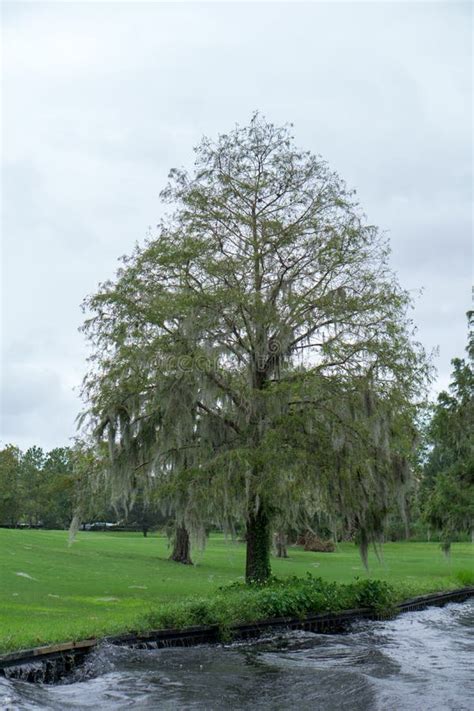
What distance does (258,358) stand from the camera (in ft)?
62.3

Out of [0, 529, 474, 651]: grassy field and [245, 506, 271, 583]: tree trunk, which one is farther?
[245, 506, 271, 583]: tree trunk

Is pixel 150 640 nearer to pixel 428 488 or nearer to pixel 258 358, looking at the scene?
pixel 258 358

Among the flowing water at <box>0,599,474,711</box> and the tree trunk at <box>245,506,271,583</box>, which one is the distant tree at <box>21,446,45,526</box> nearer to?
the tree trunk at <box>245,506,271,583</box>

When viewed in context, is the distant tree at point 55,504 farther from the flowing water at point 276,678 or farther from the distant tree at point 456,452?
the flowing water at point 276,678

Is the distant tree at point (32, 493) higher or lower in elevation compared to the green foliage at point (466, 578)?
higher

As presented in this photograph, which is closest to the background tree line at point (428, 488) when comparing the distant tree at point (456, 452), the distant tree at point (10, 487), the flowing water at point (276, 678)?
the distant tree at point (456, 452)

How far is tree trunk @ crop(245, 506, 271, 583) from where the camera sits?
62.9 ft

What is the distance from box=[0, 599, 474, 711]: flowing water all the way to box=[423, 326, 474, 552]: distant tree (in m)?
13.8

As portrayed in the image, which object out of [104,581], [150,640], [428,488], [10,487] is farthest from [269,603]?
[10,487]

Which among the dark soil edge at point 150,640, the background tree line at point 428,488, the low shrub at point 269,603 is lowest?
the dark soil edge at point 150,640

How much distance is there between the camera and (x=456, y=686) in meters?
11.7

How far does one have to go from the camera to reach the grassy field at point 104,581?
1369 cm

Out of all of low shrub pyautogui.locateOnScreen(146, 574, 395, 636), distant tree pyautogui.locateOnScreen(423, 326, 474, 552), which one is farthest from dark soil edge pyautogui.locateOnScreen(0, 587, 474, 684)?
distant tree pyautogui.locateOnScreen(423, 326, 474, 552)

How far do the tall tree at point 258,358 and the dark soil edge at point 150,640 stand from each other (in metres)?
2.55
